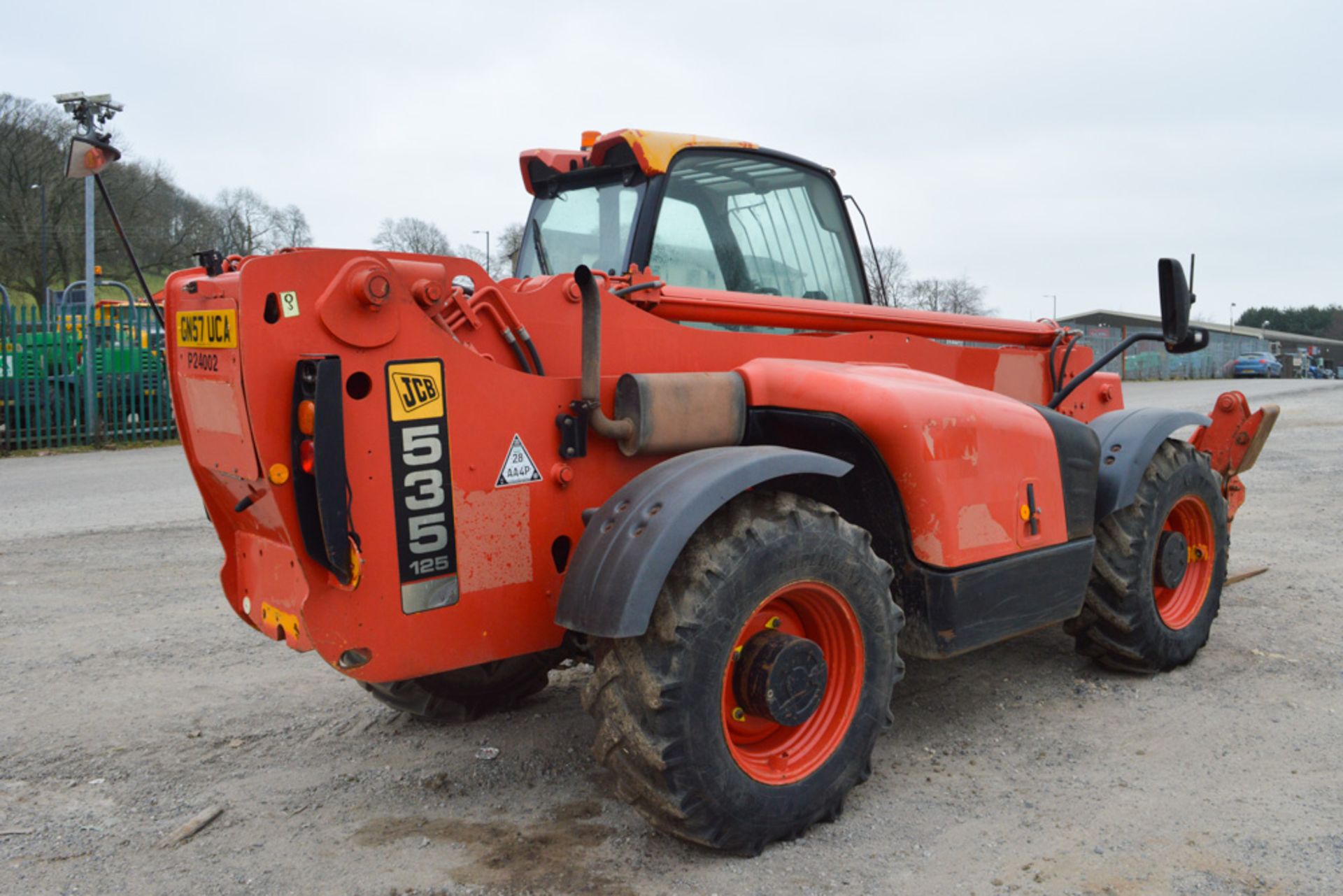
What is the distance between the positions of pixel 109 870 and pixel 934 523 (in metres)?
2.75

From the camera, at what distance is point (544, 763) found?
382 centimetres

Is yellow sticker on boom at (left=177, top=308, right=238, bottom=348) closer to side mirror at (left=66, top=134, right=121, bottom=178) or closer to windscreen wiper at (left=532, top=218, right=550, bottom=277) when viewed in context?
side mirror at (left=66, top=134, right=121, bottom=178)

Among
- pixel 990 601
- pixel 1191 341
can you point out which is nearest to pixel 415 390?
pixel 990 601

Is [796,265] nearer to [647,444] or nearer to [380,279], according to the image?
[647,444]

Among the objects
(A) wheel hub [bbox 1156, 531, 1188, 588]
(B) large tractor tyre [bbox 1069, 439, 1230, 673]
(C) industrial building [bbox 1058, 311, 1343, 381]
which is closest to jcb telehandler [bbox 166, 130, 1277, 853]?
(B) large tractor tyre [bbox 1069, 439, 1230, 673]

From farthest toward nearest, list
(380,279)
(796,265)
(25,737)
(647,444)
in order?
(796,265) → (25,737) → (647,444) → (380,279)

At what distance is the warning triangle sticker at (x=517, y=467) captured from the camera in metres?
3.11

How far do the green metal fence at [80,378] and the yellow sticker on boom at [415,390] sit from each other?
1244 centimetres

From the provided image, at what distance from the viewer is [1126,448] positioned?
456cm

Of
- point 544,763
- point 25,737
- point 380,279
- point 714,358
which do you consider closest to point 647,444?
point 714,358

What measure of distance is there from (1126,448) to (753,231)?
1.88m

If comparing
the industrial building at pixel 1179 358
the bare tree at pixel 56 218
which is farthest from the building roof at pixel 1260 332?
the bare tree at pixel 56 218

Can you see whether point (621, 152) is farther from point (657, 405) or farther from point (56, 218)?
point (56, 218)

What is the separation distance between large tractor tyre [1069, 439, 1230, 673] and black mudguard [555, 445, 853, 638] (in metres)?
1.99
